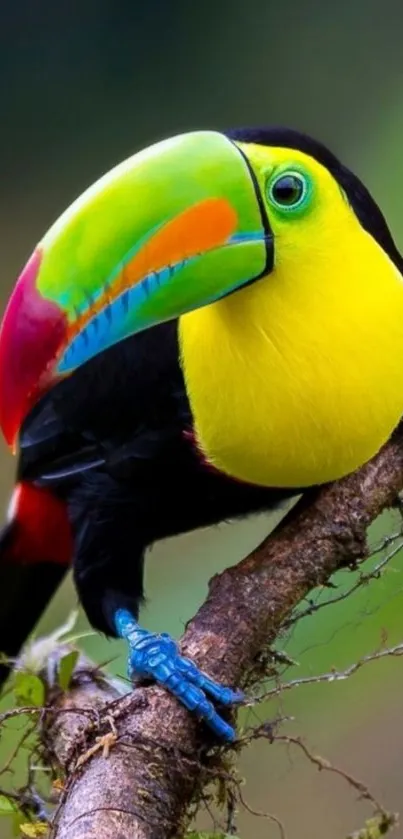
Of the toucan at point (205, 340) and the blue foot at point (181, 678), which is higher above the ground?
the toucan at point (205, 340)

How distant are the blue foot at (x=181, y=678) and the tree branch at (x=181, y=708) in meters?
0.01

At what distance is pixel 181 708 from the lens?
118 cm

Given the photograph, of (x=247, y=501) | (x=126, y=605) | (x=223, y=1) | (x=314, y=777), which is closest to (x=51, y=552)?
(x=126, y=605)

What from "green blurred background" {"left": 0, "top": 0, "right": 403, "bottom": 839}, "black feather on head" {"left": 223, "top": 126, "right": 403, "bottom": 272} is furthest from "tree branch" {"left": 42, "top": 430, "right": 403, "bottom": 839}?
"green blurred background" {"left": 0, "top": 0, "right": 403, "bottom": 839}

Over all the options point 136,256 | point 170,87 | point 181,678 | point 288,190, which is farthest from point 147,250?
point 170,87

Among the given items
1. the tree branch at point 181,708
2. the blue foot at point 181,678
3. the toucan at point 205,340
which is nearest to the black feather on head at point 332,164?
the toucan at point 205,340

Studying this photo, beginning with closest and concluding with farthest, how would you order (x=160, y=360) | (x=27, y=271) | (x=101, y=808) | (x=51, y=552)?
(x=101, y=808) → (x=27, y=271) → (x=160, y=360) → (x=51, y=552)

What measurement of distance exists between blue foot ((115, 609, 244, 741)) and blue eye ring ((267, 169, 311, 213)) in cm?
45

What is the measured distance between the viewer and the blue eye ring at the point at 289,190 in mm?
1179

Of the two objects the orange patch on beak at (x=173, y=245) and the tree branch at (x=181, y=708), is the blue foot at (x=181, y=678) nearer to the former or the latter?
the tree branch at (x=181, y=708)

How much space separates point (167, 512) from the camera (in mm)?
1450

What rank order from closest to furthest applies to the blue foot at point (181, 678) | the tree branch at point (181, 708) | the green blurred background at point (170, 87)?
the tree branch at point (181, 708)
the blue foot at point (181, 678)
the green blurred background at point (170, 87)

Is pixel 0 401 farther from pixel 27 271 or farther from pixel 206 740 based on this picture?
pixel 206 740

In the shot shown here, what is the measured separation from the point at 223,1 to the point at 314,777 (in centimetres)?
291
